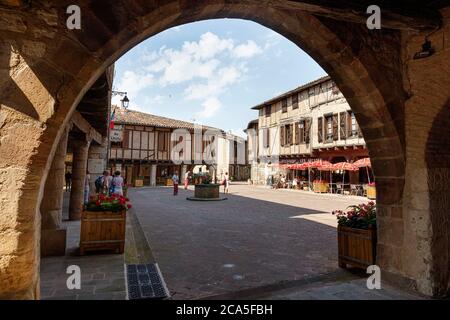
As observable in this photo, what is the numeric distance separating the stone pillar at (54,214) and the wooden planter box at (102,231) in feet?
1.46

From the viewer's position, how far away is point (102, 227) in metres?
5.45

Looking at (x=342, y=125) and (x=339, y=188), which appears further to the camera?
(x=339, y=188)

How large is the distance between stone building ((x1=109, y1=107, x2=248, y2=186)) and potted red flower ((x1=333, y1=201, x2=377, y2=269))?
963 inches

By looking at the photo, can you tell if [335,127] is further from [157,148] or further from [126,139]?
[126,139]

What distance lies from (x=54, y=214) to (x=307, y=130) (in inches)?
860

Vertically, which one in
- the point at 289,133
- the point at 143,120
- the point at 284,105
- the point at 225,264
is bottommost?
the point at 225,264

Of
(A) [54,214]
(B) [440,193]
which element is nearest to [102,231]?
(A) [54,214]

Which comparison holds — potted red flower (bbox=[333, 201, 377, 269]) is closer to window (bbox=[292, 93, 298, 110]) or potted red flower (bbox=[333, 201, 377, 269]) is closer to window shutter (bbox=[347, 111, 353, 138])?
window shutter (bbox=[347, 111, 353, 138])

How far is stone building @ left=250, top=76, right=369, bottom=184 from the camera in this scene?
2073 cm

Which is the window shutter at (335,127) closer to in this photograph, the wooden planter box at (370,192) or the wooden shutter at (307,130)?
the wooden shutter at (307,130)

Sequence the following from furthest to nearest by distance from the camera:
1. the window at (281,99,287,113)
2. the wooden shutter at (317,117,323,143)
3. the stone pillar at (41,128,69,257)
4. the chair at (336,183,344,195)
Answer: the window at (281,99,287,113) < the wooden shutter at (317,117,323,143) < the chair at (336,183,344,195) < the stone pillar at (41,128,69,257)

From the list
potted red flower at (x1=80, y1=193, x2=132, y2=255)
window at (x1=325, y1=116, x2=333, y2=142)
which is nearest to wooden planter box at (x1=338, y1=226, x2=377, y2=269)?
potted red flower at (x1=80, y1=193, x2=132, y2=255)

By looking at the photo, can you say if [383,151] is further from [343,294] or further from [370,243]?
[343,294]
